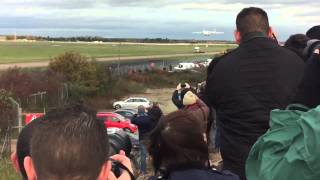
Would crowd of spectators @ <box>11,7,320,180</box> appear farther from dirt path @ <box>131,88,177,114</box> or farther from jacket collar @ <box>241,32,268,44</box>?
dirt path @ <box>131,88,177,114</box>

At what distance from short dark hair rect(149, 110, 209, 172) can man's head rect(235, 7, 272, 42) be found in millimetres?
1189

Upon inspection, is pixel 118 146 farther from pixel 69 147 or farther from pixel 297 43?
pixel 297 43

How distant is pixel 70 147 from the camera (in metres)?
2.02

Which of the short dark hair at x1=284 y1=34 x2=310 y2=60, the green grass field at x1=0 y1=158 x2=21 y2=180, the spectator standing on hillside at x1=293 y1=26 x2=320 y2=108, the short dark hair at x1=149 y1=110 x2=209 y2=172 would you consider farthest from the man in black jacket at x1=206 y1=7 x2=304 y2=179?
the green grass field at x1=0 y1=158 x2=21 y2=180

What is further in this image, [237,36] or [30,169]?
[237,36]

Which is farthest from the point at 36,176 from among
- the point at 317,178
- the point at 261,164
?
the point at 317,178

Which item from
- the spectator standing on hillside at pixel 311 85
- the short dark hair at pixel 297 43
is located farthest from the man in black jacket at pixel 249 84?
the spectator standing on hillside at pixel 311 85

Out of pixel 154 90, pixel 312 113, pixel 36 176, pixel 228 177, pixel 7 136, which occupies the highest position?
pixel 312 113

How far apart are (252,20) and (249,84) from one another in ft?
1.53

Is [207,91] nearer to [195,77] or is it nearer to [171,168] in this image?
[171,168]

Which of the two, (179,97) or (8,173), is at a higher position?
(179,97)

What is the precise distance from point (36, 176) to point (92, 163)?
0.22 meters

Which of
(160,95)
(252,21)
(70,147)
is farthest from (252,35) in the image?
(160,95)

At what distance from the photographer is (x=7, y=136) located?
21578mm
